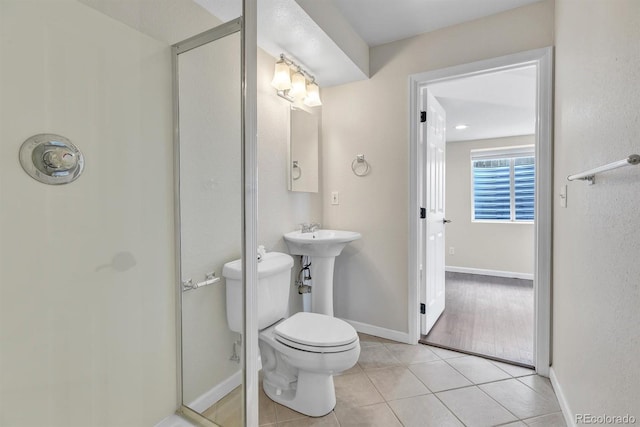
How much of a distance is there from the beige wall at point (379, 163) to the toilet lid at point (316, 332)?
836mm

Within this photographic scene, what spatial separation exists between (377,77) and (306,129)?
0.70 meters

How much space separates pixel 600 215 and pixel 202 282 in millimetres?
1644

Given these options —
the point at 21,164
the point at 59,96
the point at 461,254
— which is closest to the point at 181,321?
the point at 21,164

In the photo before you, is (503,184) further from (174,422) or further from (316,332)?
(174,422)

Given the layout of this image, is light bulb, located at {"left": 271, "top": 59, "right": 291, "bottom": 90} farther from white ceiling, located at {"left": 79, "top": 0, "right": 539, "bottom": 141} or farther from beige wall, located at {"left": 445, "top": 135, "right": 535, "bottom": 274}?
beige wall, located at {"left": 445, "top": 135, "right": 535, "bottom": 274}

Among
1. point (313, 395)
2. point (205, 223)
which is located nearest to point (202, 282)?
point (205, 223)

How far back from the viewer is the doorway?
1.85 m

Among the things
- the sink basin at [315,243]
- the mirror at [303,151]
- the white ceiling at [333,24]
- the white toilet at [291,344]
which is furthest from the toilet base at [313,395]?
the white ceiling at [333,24]

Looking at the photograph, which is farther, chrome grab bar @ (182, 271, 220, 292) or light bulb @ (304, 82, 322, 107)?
light bulb @ (304, 82, 322, 107)

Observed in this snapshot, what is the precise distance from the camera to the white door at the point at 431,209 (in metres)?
2.31

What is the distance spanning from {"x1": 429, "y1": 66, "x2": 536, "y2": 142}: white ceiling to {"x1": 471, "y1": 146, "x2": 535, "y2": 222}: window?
389 mm

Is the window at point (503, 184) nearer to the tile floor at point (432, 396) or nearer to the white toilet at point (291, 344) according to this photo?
the tile floor at point (432, 396)

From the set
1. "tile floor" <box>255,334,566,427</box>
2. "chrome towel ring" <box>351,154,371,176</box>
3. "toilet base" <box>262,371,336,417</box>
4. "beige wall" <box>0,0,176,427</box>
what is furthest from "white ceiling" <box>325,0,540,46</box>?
"tile floor" <box>255,334,566,427</box>

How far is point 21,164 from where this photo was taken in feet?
3.03
